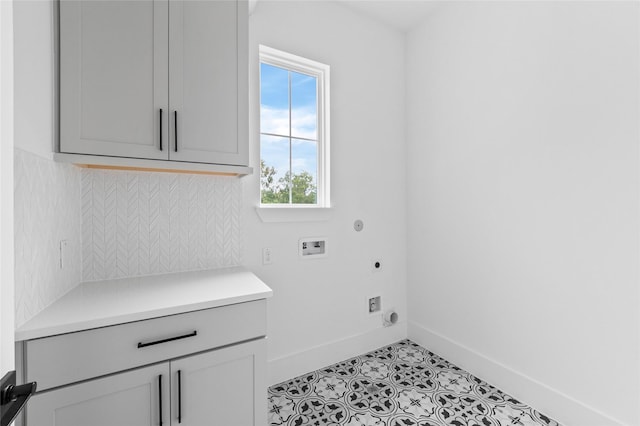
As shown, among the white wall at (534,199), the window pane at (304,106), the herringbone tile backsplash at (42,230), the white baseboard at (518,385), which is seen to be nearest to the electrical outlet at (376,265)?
the white wall at (534,199)

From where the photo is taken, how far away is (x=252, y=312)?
51.0 inches

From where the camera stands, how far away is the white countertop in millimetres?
965

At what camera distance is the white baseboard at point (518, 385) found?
1586mm

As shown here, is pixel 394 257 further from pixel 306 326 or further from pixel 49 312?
pixel 49 312

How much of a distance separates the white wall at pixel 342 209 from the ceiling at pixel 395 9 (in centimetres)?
7

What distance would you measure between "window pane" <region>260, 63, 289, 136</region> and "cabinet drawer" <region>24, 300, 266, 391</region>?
127 cm

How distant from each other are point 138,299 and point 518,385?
2212 millimetres

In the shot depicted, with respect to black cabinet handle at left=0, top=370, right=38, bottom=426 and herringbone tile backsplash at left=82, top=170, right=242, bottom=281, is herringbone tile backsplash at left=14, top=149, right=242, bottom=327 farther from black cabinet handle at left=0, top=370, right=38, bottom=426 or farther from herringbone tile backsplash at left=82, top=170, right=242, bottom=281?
black cabinet handle at left=0, top=370, right=38, bottom=426

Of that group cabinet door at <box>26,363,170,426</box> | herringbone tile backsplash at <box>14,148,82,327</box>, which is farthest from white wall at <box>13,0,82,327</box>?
cabinet door at <box>26,363,170,426</box>

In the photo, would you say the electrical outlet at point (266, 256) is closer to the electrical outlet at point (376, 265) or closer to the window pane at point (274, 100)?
the window pane at point (274, 100)

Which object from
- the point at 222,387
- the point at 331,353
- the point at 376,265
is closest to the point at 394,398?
the point at 331,353

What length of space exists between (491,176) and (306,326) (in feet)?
5.47

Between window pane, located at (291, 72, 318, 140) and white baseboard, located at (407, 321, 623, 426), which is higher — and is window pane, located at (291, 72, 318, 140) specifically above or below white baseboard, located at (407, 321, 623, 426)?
above

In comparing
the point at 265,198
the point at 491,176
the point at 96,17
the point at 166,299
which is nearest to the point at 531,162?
the point at 491,176
